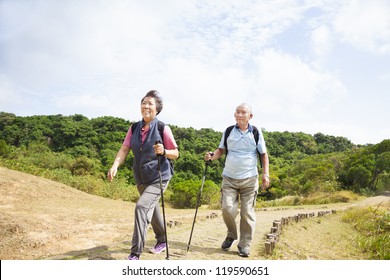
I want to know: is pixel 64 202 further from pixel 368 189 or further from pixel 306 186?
pixel 368 189

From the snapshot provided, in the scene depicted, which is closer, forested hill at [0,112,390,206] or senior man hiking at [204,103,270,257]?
senior man hiking at [204,103,270,257]

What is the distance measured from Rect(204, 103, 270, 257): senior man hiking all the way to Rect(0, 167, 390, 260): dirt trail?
0.49 m

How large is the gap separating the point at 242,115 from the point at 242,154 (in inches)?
22.1

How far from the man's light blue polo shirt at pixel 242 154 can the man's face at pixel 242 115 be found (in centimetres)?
14

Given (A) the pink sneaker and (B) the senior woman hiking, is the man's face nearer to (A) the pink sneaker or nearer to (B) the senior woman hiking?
(B) the senior woman hiking

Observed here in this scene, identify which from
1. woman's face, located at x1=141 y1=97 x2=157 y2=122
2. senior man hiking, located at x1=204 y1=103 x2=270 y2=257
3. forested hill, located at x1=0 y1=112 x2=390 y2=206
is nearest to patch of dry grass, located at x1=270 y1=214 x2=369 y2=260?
senior man hiking, located at x1=204 y1=103 x2=270 y2=257

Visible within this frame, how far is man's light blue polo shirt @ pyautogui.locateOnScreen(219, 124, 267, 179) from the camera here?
4766 millimetres

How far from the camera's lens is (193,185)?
29.6 meters

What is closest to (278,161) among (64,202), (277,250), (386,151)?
(386,151)

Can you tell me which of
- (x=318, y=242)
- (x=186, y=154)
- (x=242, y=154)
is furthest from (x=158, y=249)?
(x=186, y=154)

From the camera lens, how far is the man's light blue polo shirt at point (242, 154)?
4.77 metres

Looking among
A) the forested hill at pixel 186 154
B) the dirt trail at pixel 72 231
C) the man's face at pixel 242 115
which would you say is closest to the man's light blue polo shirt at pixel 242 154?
the man's face at pixel 242 115

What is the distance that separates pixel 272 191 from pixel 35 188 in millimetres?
21321

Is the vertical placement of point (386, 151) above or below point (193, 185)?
above
